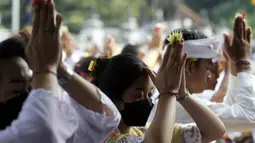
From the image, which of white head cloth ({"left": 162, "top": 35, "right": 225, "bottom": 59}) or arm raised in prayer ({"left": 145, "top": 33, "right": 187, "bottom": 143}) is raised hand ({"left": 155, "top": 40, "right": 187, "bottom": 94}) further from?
white head cloth ({"left": 162, "top": 35, "right": 225, "bottom": 59})

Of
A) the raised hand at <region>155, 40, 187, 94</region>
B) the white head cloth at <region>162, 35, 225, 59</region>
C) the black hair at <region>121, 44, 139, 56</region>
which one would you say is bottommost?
the black hair at <region>121, 44, 139, 56</region>

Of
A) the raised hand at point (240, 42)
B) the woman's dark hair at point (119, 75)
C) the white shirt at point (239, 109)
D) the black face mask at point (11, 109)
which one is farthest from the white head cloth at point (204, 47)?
the black face mask at point (11, 109)

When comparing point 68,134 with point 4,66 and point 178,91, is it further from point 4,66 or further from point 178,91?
point 178,91

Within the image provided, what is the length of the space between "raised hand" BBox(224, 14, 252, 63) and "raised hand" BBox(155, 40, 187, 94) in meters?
1.06

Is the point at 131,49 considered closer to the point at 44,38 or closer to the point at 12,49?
the point at 12,49

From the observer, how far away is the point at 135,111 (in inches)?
113

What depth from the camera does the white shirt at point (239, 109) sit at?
3336mm

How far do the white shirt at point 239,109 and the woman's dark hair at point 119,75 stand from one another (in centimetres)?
53

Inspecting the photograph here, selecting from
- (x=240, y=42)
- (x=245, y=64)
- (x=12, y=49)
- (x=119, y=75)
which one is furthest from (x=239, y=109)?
(x=12, y=49)

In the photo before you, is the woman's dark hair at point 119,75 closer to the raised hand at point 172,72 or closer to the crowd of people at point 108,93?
the crowd of people at point 108,93

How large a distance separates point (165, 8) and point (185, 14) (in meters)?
16.8

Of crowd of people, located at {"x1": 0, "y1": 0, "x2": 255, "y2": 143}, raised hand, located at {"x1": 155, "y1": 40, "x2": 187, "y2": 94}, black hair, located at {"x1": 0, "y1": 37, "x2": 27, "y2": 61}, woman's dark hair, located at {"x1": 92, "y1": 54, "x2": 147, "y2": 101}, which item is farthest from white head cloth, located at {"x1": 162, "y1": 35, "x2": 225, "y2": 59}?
black hair, located at {"x1": 0, "y1": 37, "x2": 27, "y2": 61}

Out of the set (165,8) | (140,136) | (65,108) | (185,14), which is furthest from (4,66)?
(185,14)

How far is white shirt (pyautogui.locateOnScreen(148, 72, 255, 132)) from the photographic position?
334cm
